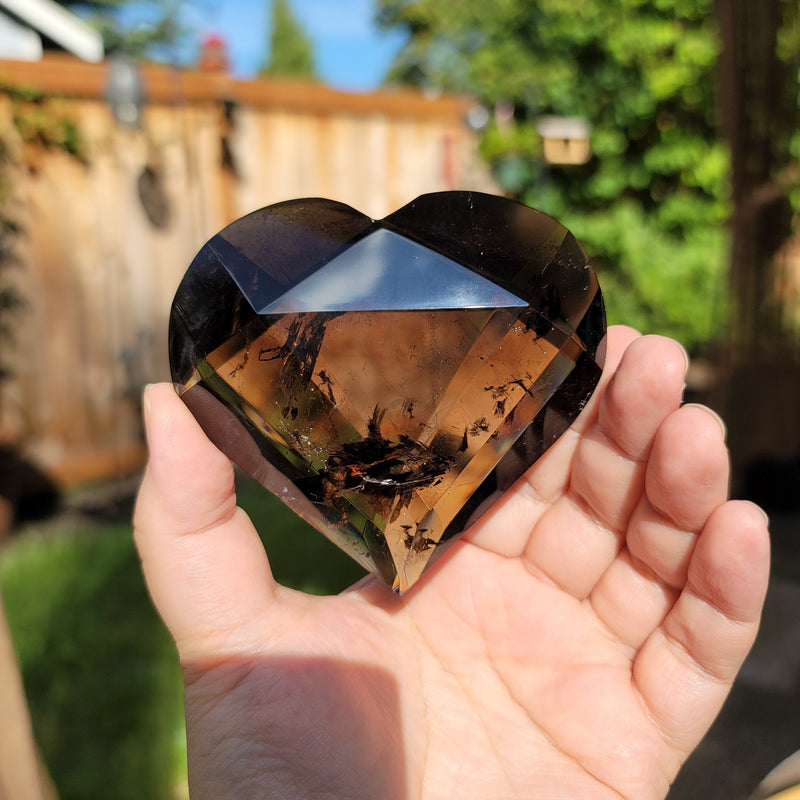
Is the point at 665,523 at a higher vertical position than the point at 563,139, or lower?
lower

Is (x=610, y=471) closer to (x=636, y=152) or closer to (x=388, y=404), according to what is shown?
(x=388, y=404)

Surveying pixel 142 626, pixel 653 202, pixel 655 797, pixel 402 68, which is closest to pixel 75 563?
pixel 142 626

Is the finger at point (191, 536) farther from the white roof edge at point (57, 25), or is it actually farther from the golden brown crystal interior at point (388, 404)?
the white roof edge at point (57, 25)

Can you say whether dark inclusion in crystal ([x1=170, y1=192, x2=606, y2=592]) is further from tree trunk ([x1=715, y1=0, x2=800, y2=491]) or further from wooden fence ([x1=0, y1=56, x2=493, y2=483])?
wooden fence ([x1=0, y1=56, x2=493, y2=483])

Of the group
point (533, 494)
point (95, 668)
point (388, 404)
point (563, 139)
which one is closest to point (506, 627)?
point (533, 494)

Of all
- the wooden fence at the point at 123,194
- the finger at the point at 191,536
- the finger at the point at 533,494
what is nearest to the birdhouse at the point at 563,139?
the wooden fence at the point at 123,194

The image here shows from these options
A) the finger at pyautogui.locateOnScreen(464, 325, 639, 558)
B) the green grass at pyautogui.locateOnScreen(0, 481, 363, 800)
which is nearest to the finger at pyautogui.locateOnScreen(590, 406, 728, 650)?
the finger at pyautogui.locateOnScreen(464, 325, 639, 558)
